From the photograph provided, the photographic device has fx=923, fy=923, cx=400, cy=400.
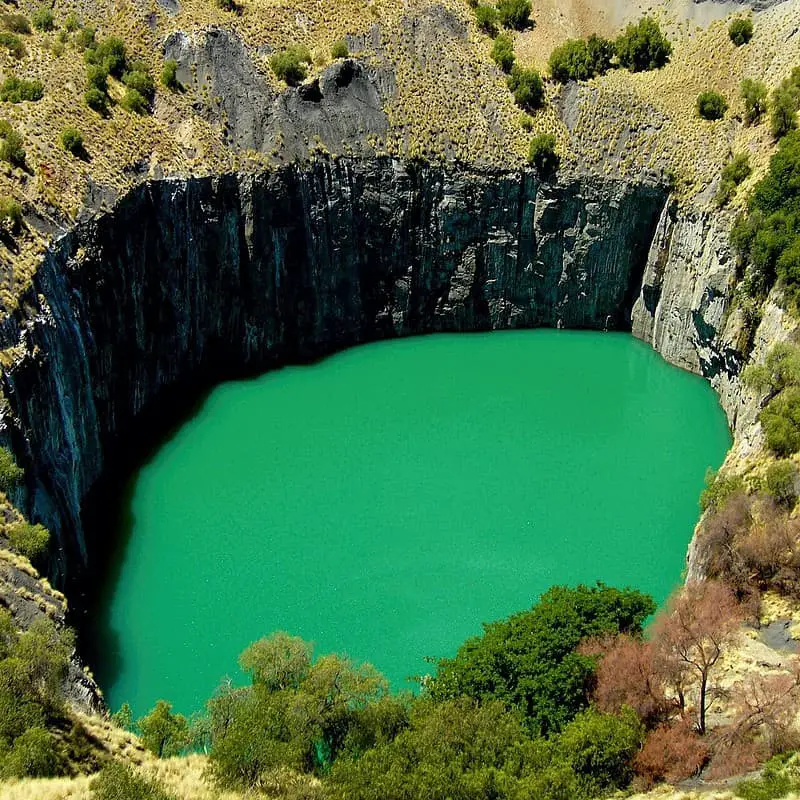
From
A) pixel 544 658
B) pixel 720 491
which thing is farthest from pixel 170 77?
pixel 544 658

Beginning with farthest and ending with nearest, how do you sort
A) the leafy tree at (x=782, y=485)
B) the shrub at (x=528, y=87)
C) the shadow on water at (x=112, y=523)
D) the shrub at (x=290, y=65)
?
1. the shrub at (x=528, y=87)
2. the shrub at (x=290, y=65)
3. the shadow on water at (x=112, y=523)
4. the leafy tree at (x=782, y=485)

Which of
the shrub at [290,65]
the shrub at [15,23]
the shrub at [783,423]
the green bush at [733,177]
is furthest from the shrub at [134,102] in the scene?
the shrub at [783,423]

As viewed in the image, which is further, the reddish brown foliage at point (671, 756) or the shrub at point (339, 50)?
the shrub at point (339, 50)

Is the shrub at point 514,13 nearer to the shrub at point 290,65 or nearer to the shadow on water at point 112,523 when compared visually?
the shrub at point 290,65

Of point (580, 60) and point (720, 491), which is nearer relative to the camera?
point (720, 491)

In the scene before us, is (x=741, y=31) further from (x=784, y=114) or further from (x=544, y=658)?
(x=544, y=658)

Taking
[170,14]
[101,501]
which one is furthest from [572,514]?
[170,14]

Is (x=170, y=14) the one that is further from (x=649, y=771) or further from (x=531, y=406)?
(x=649, y=771)
